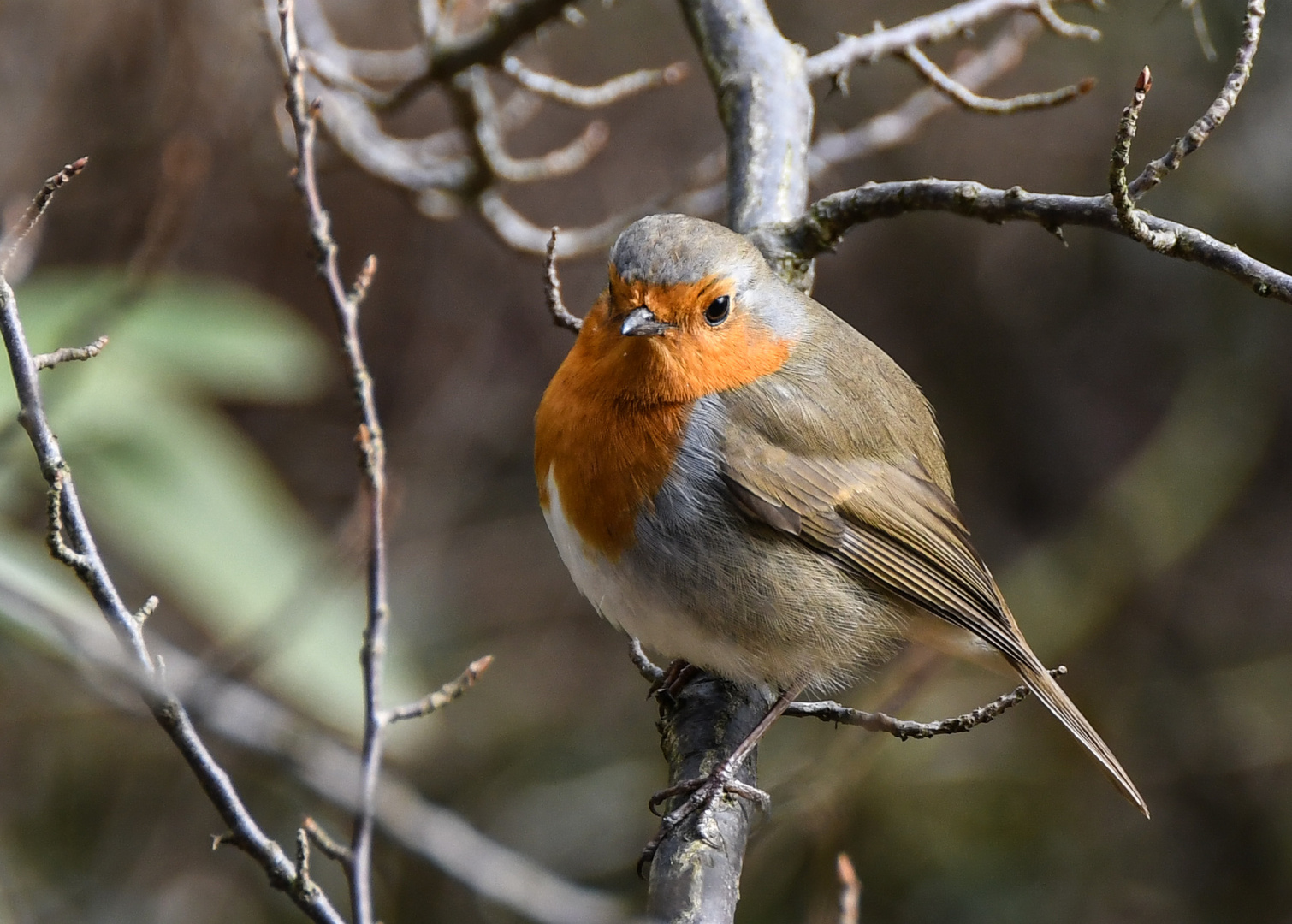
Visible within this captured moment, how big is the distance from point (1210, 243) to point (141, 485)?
3.29 meters

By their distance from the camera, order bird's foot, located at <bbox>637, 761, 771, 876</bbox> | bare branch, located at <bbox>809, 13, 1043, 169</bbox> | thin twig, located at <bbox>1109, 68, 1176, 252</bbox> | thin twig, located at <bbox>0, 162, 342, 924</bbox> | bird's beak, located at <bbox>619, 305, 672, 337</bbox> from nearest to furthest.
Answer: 1. thin twig, located at <bbox>0, 162, 342, 924</bbox>
2. thin twig, located at <bbox>1109, 68, 1176, 252</bbox>
3. bird's foot, located at <bbox>637, 761, 771, 876</bbox>
4. bird's beak, located at <bbox>619, 305, 672, 337</bbox>
5. bare branch, located at <bbox>809, 13, 1043, 169</bbox>

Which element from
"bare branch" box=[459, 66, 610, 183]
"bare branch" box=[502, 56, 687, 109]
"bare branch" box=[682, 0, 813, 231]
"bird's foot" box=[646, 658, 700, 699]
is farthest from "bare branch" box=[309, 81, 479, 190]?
"bird's foot" box=[646, 658, 700, 699]

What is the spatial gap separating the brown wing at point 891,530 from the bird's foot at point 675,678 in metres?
0.42

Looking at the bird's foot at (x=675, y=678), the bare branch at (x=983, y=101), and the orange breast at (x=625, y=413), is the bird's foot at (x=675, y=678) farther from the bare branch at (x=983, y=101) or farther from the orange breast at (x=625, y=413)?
the bare branch at (x=983, y=101)

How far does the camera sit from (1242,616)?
246 inches

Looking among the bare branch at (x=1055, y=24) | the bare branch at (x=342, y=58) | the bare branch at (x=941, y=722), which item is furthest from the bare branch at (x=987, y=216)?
the bare branch at (x=342, y=58)

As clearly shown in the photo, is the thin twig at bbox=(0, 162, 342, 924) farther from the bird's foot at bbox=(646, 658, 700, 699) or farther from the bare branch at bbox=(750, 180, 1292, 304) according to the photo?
the bare branch at bbox=(750, 180, 1292, 304)

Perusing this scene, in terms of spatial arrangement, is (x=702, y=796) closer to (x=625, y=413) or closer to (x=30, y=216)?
(x=625, y=413)

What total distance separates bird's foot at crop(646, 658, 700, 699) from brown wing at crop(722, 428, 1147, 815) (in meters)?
0.42

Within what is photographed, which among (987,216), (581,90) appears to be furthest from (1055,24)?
(987,216)

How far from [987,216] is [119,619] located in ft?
5.28

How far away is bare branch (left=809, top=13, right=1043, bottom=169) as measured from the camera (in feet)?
13.7

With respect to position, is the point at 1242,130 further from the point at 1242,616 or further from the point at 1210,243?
the point at 1210,243

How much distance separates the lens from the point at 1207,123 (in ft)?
6.29
